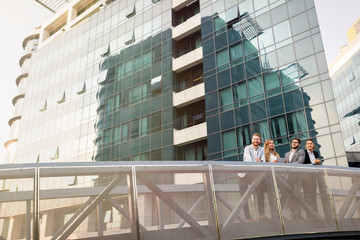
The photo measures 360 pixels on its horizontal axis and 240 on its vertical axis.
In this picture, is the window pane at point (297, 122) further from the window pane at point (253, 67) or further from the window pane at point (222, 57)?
the window pane at point (222, 57)

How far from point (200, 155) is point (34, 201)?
24751 mm

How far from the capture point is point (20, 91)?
55.5 m

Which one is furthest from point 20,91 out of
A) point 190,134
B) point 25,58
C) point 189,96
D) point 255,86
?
point 255,86

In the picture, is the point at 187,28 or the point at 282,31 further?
the point at 187,28

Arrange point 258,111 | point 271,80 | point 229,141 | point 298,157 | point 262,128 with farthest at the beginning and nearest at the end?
point 229,141, point 271,80, point 258,111, point 262,128, point 298,157

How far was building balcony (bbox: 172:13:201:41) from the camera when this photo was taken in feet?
109

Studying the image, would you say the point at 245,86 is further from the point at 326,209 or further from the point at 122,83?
the point at 326,209

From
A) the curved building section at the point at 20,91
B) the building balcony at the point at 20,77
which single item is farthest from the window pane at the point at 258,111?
the building balcony at the point at 20,77

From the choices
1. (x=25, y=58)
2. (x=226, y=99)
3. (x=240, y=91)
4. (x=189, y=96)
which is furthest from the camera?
(x=25, y=58)

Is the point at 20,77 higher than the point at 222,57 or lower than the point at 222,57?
higher

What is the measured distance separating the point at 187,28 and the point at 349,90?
4270 centimetres

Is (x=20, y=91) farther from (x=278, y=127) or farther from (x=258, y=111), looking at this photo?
(x=278, y=127)

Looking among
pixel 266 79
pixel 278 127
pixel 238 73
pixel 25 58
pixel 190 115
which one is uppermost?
pixel 25 58

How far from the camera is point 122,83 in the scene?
3706 cm
